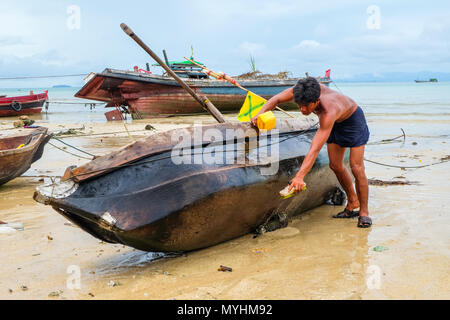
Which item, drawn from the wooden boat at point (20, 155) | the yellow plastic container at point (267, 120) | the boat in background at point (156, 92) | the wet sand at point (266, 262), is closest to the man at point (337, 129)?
the yellow plastic container at point (267, 120)

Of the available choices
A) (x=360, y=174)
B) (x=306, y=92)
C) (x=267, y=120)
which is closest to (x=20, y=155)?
(x=267, y=120)

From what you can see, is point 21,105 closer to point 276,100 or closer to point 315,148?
point 276,100

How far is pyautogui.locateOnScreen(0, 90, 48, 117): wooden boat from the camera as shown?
753 inches

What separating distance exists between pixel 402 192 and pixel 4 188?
5299 mm

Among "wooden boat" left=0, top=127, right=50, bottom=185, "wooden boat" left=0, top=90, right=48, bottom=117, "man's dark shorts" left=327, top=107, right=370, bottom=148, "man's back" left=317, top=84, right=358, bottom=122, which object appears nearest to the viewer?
"man's back" left=317, top=84, right=358, bottom=122

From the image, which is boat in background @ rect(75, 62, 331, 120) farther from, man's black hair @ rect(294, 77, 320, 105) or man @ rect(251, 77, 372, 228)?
man's black hair @ rect(294, 77, 320, 105)

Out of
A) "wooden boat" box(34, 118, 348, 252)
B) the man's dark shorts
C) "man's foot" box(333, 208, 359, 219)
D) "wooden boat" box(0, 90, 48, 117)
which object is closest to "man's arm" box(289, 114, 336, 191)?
"wooden boat" box(34, 118, 348, 252)

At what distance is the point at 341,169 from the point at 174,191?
1.87 meters

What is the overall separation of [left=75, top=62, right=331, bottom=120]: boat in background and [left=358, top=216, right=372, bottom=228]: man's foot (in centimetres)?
1134

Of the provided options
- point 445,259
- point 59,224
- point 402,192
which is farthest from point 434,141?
point 59,224

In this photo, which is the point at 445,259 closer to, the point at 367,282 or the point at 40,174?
the point at 367,282

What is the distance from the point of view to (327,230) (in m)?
3.91

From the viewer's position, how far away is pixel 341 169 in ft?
13.4

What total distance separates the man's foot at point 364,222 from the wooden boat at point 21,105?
1891cm
